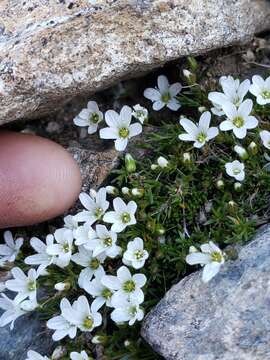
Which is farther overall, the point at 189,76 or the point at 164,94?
the point at 164,94

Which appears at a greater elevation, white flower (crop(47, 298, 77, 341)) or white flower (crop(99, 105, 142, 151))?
white flower (crop(99, 105, 142, 151))

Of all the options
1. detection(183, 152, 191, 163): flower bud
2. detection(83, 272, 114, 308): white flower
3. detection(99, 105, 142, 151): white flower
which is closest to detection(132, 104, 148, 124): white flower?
detection(99, 105, 142, 151): white flower

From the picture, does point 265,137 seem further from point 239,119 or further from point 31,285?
point 31,285

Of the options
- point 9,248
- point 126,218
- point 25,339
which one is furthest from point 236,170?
point 25,339

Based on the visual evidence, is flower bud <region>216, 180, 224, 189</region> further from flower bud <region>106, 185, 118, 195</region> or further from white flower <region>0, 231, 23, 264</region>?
white flower <region>0, 231, 23, 264</region>

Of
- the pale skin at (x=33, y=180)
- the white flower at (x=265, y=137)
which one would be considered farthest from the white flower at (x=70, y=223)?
the white flower at (x=265, y=137)

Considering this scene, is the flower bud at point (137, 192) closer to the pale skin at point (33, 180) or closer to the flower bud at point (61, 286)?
the pale skin at point (33, 180)
